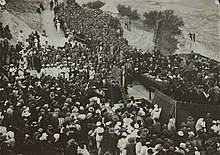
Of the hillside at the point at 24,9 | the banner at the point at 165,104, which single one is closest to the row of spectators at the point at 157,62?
the banner at the point at 165,104

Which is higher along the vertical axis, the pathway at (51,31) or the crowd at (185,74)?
the pathway at (51,31)

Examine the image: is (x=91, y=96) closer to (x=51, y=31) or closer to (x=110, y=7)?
(x=51, y=31)

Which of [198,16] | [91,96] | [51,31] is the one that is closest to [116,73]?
[91,96]

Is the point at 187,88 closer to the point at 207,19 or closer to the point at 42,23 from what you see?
the point at 207,19

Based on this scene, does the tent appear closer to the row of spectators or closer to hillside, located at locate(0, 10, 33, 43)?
the row of spectators

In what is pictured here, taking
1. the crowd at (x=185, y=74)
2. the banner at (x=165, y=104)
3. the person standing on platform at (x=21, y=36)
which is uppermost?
the person standing on platform at (x=21, y=36)

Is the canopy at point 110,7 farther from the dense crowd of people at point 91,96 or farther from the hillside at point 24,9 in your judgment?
the hillside at point 24,9
